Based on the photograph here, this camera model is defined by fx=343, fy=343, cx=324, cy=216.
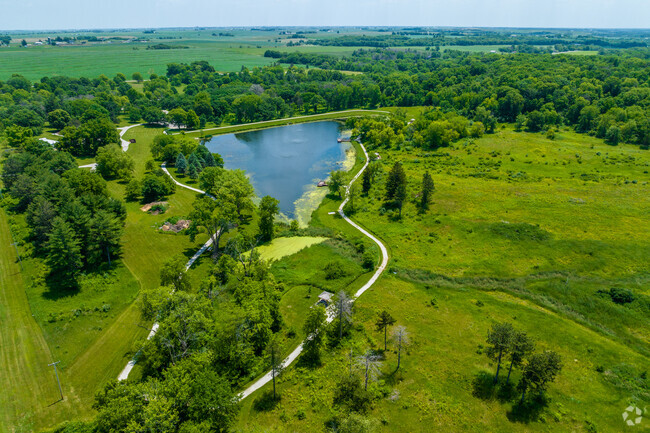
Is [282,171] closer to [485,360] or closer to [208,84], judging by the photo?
[485,360]

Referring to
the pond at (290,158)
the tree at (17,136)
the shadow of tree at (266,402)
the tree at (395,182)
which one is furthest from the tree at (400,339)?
the tree at (17,136)

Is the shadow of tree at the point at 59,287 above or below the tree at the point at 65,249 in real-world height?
below

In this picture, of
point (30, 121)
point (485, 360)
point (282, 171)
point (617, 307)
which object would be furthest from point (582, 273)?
point (30, 121)

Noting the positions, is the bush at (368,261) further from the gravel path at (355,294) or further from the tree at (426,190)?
the tree at (426,190)

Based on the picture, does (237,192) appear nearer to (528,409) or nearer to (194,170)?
(194,170)

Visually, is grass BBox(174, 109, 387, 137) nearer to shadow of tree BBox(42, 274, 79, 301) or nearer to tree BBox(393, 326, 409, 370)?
shadow of tree BBox(42, 274, 79, 301)
